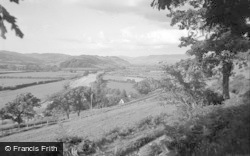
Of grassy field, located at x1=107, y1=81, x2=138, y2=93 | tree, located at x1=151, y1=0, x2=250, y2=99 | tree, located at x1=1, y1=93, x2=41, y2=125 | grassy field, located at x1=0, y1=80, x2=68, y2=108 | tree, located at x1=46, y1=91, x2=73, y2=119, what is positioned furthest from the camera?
grassy field, located at x1=107, y1=81, x2=138, y2=93

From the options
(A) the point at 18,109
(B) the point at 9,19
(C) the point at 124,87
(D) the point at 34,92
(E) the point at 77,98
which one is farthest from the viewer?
(C) the point at 124,87

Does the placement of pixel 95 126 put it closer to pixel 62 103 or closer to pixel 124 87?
pixel 62 103

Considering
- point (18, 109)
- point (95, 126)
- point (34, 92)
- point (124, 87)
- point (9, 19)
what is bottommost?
point (124, 87)

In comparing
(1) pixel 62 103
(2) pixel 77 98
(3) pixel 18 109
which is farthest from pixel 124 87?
(3) pixel 18 109

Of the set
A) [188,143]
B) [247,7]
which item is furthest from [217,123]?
[247,7]

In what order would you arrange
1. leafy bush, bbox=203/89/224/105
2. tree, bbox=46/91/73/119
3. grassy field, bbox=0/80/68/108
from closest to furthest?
leafy bush, bbox=203/89/224/105
tree, bbox=46/91/73/119
grassy field, bbox=0/80/68/108

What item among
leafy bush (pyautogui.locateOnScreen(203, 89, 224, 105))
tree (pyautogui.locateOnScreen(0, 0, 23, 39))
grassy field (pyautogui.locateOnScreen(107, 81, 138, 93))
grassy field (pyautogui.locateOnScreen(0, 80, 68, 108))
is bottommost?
grassy field (pyautogui.locateOnScreen(107, 81, 138, 93))

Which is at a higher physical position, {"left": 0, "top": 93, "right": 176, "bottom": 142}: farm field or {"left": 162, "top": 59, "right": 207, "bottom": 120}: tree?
{"left": 162, "top": 59, "right": 207, "bottom": 120}: tree

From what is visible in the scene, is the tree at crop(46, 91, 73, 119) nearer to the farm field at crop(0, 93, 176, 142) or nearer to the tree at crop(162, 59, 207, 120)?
the farm field at crop(0, 93, 176, 142)

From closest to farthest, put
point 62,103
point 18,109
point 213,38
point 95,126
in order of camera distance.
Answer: point 213,38
point 95,126
point 18,109
point 62,103

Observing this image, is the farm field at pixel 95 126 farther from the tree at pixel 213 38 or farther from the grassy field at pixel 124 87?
the grassy field at pixel 124 87

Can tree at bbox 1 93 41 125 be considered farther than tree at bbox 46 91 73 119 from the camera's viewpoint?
No

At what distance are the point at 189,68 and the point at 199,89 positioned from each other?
2017mm

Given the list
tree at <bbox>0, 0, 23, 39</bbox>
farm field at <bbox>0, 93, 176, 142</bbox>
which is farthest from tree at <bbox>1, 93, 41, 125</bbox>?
tree at <bbox>0, 0, 23, 39</bbox>
